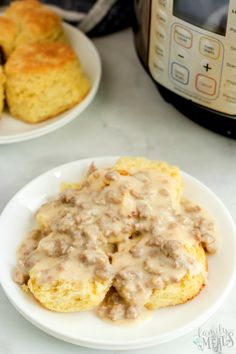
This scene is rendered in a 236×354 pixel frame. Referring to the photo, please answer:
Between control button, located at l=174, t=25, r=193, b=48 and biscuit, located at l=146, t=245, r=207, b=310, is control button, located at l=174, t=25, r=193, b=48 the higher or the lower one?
the higher one

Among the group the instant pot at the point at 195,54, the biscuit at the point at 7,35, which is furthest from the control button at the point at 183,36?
the biscuit at the point at 7,35

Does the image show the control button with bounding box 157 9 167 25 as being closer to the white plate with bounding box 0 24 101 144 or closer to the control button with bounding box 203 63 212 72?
the control button with bounding box 203 63 212 72

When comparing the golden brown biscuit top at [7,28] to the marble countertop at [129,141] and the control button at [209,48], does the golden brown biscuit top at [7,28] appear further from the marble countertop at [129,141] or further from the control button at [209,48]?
the control button at [209,48]

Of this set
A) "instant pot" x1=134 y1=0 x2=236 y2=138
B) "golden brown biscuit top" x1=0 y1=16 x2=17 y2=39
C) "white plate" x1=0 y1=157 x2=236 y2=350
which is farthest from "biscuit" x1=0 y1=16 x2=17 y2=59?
"white plate" x1=0 y1=157 x2=236 y2=350

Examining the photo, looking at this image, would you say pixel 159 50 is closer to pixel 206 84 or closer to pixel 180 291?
pixel 206 84

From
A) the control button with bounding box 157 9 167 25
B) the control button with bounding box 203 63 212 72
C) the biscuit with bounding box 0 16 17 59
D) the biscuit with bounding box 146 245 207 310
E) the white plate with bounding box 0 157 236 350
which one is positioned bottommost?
the white plate with bounding box 0 157 236 350

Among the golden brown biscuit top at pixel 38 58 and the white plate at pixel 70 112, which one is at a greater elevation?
the golden brown biscuit top at pixel 38 58

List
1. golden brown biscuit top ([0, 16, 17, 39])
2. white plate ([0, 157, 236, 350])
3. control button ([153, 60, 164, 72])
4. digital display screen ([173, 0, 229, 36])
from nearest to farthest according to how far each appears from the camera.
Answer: white plate ([0, 157, 236, 350])
digital display screen ([173, 0, 229, 36])
control button ([153, 60, 164, 72])
golden brown biscuit top ([0, 16, 17, 39])
